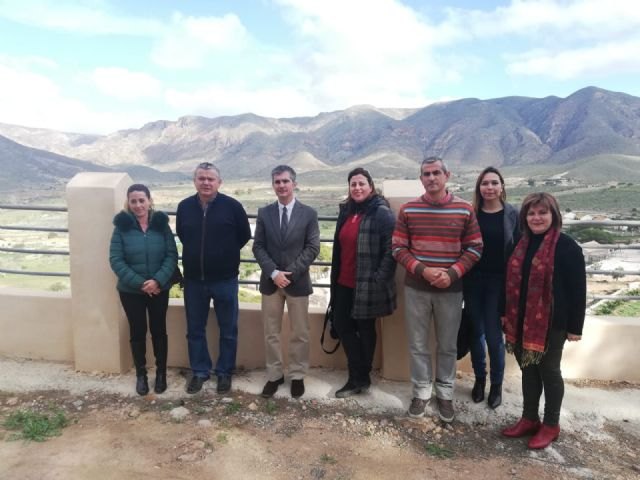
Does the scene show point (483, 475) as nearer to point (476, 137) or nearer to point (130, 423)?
point (130, 423)

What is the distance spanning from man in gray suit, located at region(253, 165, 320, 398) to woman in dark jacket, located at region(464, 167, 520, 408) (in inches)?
48.6

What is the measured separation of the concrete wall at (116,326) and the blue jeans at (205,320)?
37 cm

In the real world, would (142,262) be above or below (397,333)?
above

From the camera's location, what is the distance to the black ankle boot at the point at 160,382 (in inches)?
165

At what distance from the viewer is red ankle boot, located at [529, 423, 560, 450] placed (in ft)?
11.0

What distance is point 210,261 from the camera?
393cm

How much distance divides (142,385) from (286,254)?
1714 mm

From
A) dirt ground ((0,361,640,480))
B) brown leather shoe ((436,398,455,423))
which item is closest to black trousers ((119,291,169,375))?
dirt ground ((0,361,640,480))

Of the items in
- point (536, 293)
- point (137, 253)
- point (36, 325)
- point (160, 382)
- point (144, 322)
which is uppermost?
point (137, 253)

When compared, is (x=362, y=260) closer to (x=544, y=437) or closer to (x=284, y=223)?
(x=284, y=223)

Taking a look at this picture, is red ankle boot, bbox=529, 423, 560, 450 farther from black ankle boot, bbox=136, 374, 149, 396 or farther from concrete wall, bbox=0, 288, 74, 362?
concrete wall, bbox=0, 288, 74, 362

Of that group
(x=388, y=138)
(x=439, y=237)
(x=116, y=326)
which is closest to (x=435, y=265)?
(x=439, y=237)

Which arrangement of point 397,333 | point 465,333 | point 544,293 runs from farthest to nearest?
1. point 397,333
2. point 465,333
3. point 544,293

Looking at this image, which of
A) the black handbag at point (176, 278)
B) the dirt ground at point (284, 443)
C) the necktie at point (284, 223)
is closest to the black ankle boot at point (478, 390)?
the dirt ground at point (284, 443)
